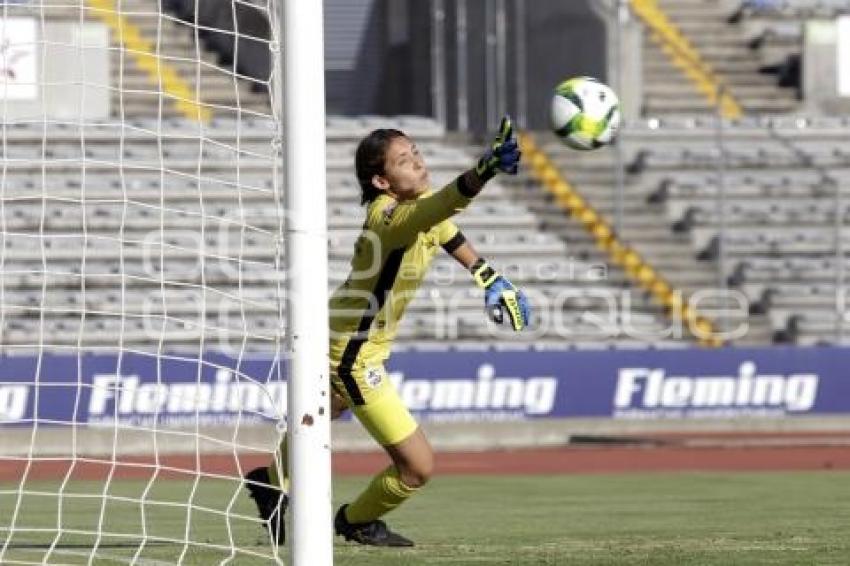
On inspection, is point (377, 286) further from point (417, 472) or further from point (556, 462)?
point (556, 462)

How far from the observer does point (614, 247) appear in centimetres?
2748

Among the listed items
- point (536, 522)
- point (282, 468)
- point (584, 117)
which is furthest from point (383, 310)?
point (536, 522)

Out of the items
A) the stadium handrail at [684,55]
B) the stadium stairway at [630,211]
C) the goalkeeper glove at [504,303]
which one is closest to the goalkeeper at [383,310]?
the goalkeeper glove at [504,303]

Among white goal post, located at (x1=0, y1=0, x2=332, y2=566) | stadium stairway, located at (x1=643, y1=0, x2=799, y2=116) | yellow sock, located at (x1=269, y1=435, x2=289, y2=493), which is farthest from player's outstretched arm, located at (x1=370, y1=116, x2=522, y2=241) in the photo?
stadium stairway, located at (x1=643, y1=0, x2=799, y2=116)

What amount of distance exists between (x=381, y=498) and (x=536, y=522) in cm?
259

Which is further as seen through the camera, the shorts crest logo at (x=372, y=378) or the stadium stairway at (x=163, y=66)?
the stadium stairway at (x=163, y=66)

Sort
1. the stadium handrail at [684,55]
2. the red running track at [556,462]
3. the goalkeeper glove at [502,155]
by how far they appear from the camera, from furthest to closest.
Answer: the stadium handrail at [684,55] < the red running track at [556,462] < the goalkeeper glove at [502,155]

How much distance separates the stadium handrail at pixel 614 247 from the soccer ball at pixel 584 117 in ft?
54.6

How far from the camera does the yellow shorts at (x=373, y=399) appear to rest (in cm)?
1002

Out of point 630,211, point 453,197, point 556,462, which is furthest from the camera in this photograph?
point 630,211

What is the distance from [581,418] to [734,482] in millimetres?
6812

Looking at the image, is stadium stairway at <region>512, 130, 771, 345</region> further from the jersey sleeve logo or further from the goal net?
the jersey sleeve logo

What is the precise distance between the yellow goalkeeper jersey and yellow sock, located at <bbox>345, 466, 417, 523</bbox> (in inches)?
24.0

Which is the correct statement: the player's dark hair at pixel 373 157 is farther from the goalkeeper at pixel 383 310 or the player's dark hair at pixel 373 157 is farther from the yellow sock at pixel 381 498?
the yellow sock at pixel 381 498
